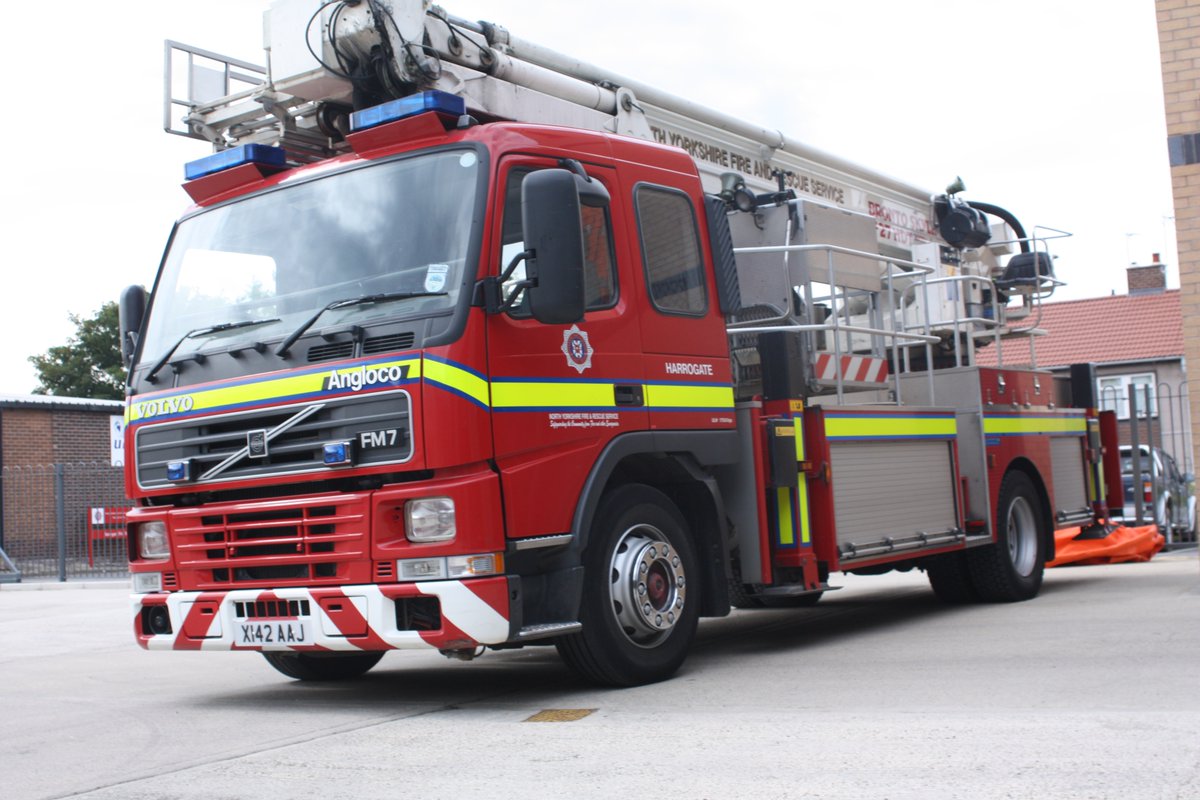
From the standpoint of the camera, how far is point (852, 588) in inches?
573

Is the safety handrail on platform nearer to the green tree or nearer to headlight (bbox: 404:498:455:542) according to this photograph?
headlight (bbox: 404:498:455:542)

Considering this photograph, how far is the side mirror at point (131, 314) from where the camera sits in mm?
8062

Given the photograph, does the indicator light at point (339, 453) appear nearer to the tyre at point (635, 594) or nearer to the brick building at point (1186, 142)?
the tyre at point (635, 594)

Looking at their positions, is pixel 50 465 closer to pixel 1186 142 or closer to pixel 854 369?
pixel 854 369

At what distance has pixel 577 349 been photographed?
7.04 metres

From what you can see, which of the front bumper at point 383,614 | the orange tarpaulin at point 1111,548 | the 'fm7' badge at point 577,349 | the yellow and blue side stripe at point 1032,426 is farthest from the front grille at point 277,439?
the orange tarpaulin at point 1111,548

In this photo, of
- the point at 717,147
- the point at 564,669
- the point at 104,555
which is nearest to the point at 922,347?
the point at 717,147

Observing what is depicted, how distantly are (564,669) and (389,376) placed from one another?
9.59ft

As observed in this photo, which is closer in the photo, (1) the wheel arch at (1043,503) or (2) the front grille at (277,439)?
(2) the front grille at (277,439)

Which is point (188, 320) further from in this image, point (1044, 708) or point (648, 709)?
point (1044, 708)

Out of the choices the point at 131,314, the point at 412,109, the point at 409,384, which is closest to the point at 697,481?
the point at 409,384

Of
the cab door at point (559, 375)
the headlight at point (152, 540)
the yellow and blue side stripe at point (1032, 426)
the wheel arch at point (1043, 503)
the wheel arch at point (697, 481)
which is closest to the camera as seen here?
the cab door at point (559, 375)

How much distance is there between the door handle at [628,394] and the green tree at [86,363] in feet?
186

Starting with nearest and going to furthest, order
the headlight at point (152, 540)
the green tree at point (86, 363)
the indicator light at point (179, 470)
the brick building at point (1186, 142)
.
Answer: the indicator light at point (179, 470)
the headlight at point (152, 540)
the brick building at point (1186, 142)
the green tree at point (86, 363)
